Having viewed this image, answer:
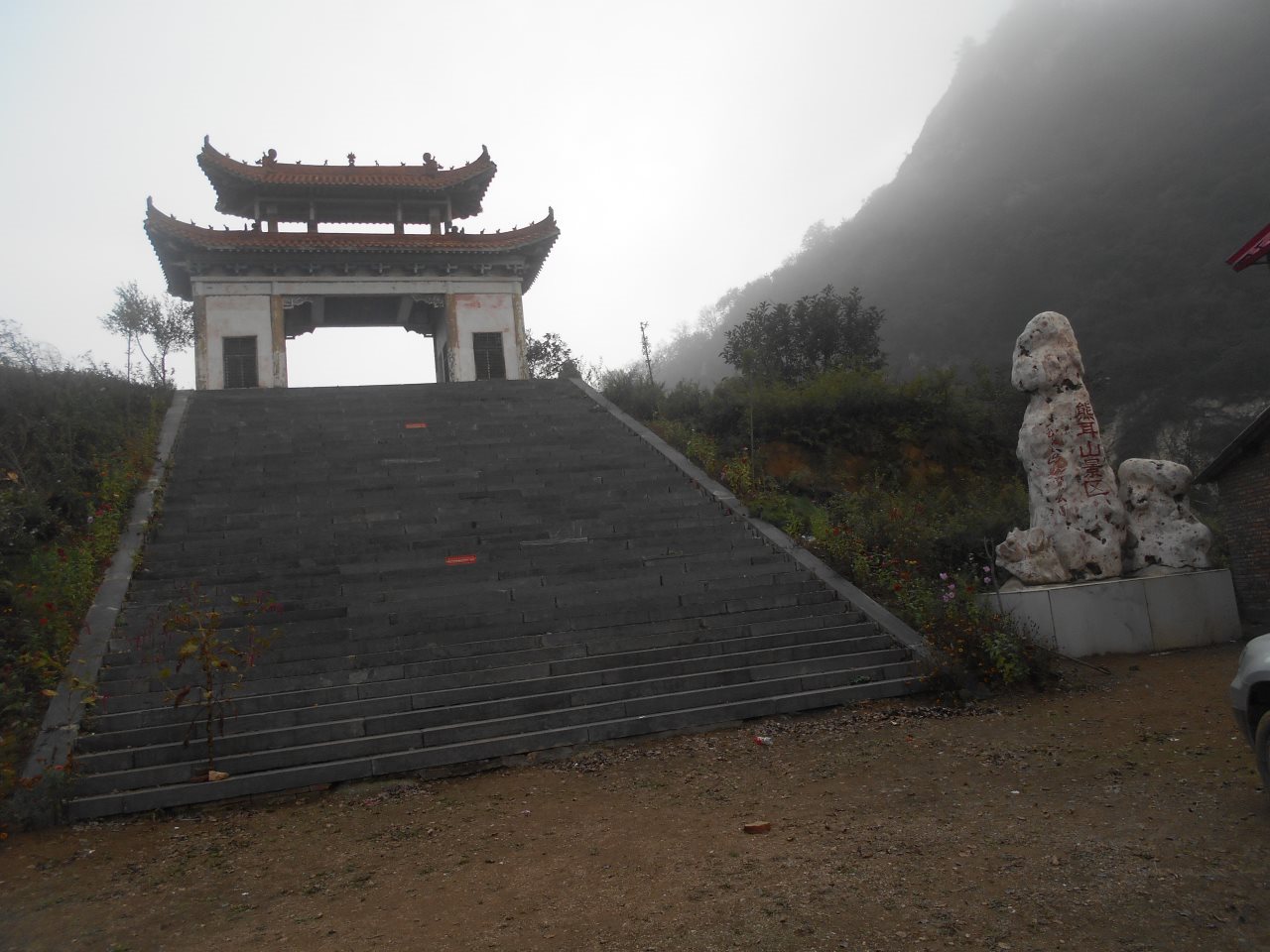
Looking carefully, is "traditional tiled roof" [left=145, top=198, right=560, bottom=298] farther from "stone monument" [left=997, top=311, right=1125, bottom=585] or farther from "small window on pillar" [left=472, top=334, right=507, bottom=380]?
"stone monument" [left=997, top=311, right=1125, bottom=585]

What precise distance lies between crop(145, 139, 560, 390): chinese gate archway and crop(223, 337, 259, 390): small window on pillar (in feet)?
0.08

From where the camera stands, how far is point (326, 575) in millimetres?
9766

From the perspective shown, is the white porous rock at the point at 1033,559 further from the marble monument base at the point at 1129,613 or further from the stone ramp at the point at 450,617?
the stone ramp at the point at 450,617

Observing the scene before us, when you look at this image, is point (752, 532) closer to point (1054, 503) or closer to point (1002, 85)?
point (1054, 503)

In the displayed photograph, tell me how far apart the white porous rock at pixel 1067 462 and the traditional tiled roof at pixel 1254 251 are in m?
3.93

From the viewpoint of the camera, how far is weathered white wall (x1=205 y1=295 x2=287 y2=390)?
2234 centimetres

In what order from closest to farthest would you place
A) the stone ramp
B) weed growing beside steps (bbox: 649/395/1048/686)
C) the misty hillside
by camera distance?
1. the stone ramp
2. weed growing beside steps (bbox: 649/395/1048/686)
3. the misty hillside

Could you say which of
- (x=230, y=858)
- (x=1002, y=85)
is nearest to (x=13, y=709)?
(x=230, y=858)

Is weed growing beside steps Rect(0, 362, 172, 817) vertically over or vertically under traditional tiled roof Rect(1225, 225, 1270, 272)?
under

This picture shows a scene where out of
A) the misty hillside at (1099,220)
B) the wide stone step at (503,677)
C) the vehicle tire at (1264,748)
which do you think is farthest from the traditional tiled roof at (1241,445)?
the misty hillside at (1099,220)

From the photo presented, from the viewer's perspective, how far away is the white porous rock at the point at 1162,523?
31.8 feet

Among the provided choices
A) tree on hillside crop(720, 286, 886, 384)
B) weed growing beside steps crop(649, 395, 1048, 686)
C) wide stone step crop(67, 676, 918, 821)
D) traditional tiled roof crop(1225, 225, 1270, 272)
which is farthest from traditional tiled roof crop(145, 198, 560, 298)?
wide stone step crop(67, 676, 918, 821)

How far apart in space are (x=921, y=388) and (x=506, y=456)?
9.15 meters

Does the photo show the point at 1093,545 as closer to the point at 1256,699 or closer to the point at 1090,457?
the point at 1090,457
